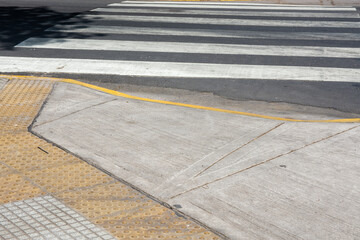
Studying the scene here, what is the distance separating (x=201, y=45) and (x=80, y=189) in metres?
6.19

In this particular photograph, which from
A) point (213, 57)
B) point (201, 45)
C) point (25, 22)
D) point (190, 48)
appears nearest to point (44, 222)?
point (213, 57)

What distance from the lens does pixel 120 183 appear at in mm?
5305

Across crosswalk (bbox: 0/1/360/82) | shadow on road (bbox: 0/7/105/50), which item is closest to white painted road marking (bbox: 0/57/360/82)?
crosswalk (bbox: 0/1/360/82)

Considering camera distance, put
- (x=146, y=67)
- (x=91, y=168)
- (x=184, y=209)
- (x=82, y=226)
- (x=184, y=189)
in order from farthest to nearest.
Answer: (x=146, y=67) → (x=91, y=168) → (x=184, y=189) → (x=184, y=209) → (x=82, y=226)

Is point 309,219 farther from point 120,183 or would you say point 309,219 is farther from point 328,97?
point 328,97

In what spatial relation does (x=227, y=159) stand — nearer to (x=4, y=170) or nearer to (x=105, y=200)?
(x=105, y=200)

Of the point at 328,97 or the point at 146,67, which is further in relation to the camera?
the point at 146,67

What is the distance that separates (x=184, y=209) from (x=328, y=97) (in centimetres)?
416

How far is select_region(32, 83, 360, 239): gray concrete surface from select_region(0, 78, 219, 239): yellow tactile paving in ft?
0.54

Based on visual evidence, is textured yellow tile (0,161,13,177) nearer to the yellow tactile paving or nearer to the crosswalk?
the yellow tactile paving

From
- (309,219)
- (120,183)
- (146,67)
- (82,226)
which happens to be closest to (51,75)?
(146,67)

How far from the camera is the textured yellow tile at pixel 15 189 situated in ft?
16.5

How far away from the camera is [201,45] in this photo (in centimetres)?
1080

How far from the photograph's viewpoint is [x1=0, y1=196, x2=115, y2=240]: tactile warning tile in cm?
438
